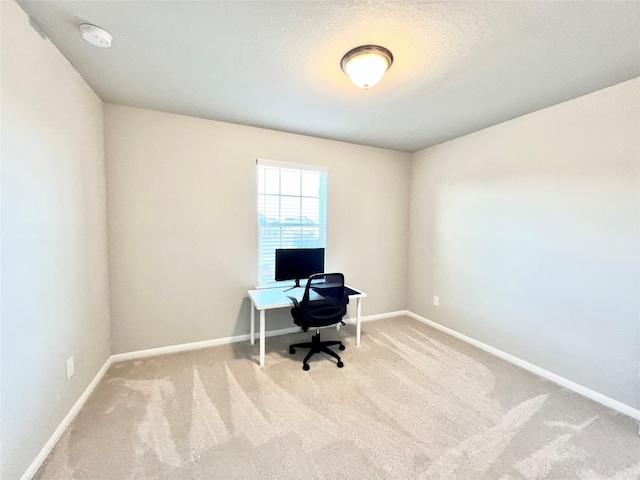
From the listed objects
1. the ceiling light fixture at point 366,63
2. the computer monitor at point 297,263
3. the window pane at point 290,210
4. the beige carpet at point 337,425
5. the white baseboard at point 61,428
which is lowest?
the beige carpet at point 337,425

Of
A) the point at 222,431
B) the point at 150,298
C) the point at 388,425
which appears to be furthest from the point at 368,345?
the point at 150,298

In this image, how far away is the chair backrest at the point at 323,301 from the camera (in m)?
2.49

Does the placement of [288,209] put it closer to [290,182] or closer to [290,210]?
[290,210]

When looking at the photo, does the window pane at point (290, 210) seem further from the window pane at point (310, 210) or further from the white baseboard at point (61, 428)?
the white baseboard at point (61, 428)

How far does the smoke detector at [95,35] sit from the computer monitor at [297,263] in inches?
82.2

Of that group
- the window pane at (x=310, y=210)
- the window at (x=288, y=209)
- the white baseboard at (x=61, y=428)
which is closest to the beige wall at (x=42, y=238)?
the white baseboard at (x=61, y=428)

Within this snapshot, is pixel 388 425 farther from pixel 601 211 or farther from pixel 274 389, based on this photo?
pixel 601 211

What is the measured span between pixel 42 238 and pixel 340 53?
220 centimetres

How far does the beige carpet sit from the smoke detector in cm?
252

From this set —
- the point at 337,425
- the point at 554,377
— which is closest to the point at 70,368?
the point at 337,425

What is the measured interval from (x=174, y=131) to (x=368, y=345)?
321 centimetres

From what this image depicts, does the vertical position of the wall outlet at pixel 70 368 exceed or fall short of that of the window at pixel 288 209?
it falls short

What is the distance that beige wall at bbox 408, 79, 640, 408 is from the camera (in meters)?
2.02

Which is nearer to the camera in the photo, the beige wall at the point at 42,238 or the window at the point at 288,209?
the beige wall at the point at 42,238
